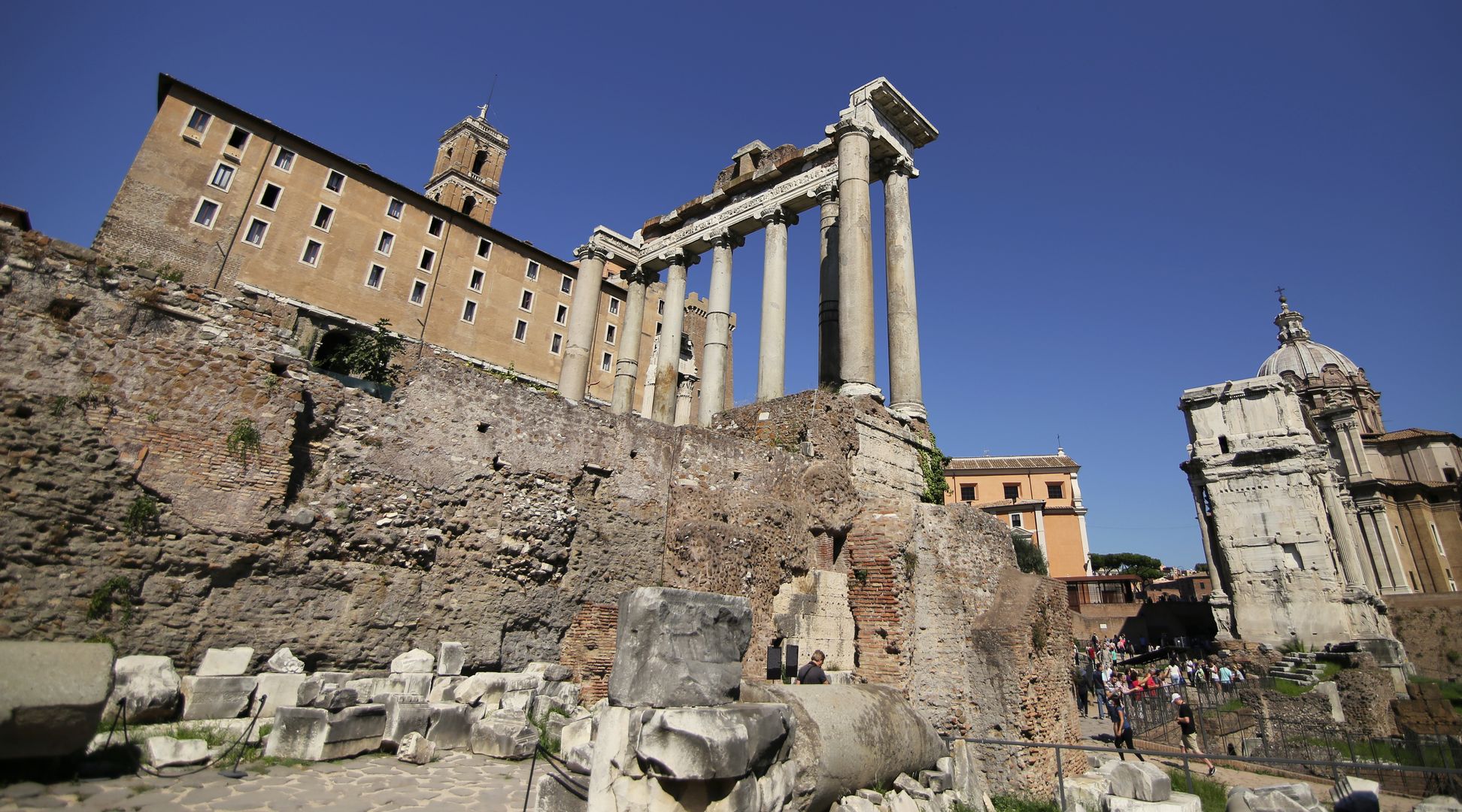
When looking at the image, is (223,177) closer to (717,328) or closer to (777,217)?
(717,328)

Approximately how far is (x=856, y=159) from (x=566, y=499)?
11.2 metres

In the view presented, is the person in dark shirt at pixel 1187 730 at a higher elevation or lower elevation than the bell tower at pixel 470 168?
lower

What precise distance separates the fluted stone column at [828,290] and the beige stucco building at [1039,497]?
36584 millimetres

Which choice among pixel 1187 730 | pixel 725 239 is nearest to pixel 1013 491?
pixel 1187 730

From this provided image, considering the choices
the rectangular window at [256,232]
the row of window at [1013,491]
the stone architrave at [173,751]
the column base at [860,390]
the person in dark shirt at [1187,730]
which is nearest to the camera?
the stone architrave at [173,751]

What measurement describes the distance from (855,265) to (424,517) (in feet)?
34.2

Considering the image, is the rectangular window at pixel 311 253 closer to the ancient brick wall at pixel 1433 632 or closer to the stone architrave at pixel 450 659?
the stone architrave at pixel 450 659

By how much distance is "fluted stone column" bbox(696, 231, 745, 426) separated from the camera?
1867 centimetres

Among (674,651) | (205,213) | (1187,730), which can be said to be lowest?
(1187,730)

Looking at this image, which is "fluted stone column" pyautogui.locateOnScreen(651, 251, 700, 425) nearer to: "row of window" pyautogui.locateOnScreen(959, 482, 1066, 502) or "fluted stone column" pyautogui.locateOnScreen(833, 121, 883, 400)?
"fluted stone column" pyautogui.locateOnScreen(833, 121, 883, 400)

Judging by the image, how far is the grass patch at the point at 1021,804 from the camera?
9297mm

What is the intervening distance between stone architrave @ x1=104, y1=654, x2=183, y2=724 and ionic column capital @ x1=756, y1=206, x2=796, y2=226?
1604cm

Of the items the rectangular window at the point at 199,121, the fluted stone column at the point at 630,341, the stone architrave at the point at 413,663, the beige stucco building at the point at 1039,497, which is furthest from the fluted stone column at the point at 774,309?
the beige stucco building at the point at 1039,497

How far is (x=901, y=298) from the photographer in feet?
51.4
